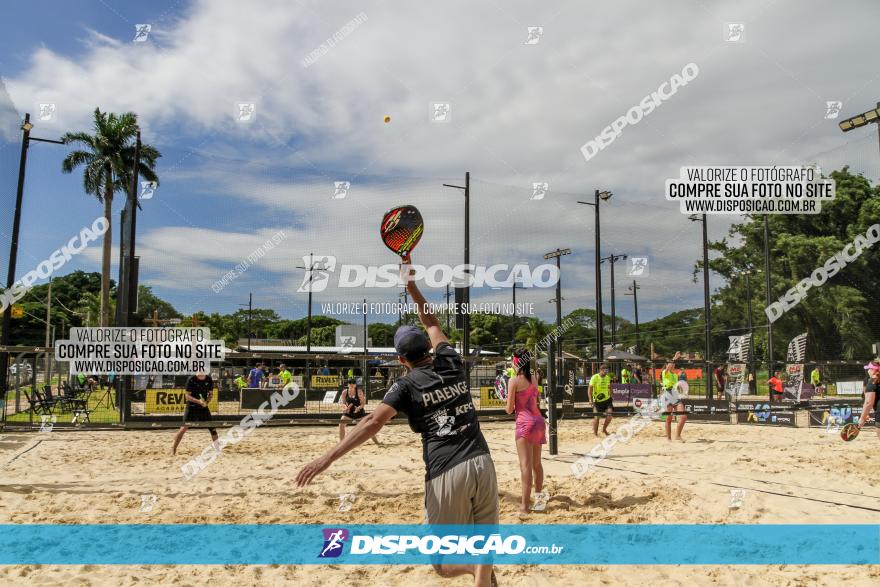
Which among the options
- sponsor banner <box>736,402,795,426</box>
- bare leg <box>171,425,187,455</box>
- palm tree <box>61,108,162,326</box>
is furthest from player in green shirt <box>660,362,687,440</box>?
palm tree <box>61,108,162,326</box>

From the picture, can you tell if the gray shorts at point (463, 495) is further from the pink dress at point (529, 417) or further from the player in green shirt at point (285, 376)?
the player in green shirt at point (285, 376)

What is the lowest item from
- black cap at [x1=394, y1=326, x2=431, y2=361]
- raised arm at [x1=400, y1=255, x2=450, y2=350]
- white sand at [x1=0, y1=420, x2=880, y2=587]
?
white sand at [x1=0, y1=420, x2=880, y2=587]

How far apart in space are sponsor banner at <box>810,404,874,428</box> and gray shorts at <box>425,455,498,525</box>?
16195 millimetres

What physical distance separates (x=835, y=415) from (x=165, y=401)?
739 inches

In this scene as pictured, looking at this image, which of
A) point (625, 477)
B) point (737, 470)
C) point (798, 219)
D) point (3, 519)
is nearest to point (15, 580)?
point (3, 519)

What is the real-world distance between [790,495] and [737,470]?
1.97m

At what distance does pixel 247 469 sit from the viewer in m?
9.77

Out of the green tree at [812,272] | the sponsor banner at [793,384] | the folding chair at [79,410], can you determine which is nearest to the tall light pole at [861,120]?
the sponsor banner at [793,384]

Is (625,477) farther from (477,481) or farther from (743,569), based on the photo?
(477,481)

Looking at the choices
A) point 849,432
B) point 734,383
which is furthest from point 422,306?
point 734,383

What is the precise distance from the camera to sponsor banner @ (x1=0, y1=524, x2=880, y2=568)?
17.8ft

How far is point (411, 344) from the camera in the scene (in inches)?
140

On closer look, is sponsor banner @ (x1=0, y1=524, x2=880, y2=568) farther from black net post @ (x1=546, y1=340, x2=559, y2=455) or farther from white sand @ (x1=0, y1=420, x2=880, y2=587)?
black net post @ (x1=546, y1=340, x2=559, y2=455)

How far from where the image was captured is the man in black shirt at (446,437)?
11.4 feet
